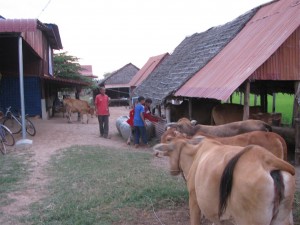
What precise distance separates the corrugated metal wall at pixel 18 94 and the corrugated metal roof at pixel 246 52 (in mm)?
11039

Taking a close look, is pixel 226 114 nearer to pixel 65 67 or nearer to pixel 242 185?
pixel 242 185

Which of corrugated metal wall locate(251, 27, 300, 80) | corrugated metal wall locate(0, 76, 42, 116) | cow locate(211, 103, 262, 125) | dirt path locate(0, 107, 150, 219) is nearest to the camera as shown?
dirt path locate(0, 107, 150, 219)

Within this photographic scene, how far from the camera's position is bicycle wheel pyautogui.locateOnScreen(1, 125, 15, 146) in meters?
11.7

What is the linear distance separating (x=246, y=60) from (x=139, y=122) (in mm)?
4213

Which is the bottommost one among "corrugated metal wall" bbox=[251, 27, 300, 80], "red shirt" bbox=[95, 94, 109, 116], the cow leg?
the cow leg

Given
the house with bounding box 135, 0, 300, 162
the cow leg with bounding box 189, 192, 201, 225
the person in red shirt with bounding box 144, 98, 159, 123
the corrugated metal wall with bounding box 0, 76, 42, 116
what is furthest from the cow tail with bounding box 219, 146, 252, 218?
the corrugated metal wall with bounding box 0, 76, 42, 116

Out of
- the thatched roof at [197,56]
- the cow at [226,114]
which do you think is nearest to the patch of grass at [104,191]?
the cow at [226,114]

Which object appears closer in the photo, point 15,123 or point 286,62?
point 286,62

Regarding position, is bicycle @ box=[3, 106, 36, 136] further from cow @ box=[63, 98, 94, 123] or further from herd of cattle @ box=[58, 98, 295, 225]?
herd of cattle @ box=[58, 98, 295, 225]

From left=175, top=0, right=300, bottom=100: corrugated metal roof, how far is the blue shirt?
1220 millimetres

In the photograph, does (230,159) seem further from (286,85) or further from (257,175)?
(286,85)

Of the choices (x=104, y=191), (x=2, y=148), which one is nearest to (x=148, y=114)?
(x=2, y=148)

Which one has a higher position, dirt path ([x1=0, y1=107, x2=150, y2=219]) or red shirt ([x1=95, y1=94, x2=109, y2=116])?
red shirt ([x1=95, y1=94, x2=109, y2=116])

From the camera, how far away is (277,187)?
121 inches
